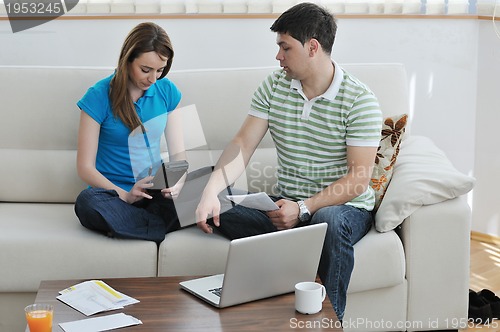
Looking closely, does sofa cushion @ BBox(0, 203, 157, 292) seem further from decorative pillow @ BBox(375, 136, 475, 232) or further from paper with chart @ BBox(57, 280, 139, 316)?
decorative pillow @ BBox(375, 136, 475, 232)

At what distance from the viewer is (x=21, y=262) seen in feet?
8.20

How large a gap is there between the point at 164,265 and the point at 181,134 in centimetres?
57

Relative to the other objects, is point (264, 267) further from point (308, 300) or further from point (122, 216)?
point (122, 216)

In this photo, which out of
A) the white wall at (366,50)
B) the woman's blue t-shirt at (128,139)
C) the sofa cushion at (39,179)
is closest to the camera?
the woman's blue t-shirt at (128,139)

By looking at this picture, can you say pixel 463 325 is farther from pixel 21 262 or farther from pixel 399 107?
pixel 21 262

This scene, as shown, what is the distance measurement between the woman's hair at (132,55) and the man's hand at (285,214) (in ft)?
2.05

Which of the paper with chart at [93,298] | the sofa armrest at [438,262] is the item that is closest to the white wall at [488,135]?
the sofa armrest at [438,262]

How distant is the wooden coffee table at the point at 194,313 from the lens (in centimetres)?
187

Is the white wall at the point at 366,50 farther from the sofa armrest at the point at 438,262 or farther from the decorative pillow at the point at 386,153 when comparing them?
the sofa armrest at the point at 438,262

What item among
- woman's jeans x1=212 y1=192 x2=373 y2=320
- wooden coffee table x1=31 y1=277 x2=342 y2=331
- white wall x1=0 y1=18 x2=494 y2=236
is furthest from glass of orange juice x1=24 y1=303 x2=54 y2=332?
white wall x1=0 y1=18 x2=494 y2=236

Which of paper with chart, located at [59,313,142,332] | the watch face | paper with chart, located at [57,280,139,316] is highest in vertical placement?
paper with chart, located at [59,313,142,332]

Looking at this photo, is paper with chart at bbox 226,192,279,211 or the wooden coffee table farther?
paper with chart at bbox 226,192,279,211

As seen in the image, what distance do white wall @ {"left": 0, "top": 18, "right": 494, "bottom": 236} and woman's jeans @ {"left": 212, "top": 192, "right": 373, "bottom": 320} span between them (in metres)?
1.24

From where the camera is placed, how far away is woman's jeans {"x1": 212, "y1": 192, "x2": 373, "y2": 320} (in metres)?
2.43
